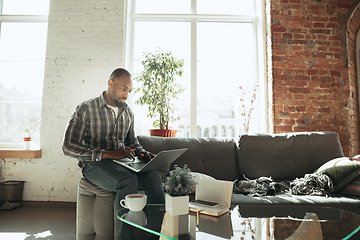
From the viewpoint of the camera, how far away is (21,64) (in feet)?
11.1

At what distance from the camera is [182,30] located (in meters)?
3.54

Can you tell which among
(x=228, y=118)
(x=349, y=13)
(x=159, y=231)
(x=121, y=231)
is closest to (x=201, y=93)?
(x=228, y=118)

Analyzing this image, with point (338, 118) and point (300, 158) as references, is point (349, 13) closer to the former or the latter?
point (338, 118)

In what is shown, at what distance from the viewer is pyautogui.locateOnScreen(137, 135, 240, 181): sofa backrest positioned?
232cm

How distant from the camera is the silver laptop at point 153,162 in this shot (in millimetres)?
1502

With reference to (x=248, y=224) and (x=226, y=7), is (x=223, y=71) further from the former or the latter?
(x=248, y=224)

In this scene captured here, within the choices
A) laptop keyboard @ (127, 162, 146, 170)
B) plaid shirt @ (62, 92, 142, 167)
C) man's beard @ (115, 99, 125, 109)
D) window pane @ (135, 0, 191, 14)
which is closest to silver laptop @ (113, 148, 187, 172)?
laptop keyboard @ (127, 162, 146, 170)

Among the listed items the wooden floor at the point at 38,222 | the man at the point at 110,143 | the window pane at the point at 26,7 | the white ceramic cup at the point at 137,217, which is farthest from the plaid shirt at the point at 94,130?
the window pane at the point at 26,7

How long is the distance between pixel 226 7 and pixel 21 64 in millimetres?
3063

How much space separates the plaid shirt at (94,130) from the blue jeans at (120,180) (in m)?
0.08

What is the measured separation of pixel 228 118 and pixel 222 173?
1.26 m

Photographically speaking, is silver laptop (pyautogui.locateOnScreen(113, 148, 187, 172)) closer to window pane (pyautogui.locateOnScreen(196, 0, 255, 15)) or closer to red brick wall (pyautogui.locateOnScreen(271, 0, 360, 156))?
red brick wall (pyautogui.locateOnScreen(271, 0, 360, 156))

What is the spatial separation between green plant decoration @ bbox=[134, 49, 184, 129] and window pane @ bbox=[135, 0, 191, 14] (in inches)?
35.6

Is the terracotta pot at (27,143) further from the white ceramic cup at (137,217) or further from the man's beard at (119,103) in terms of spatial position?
the white ceramic cup at (137,217)
